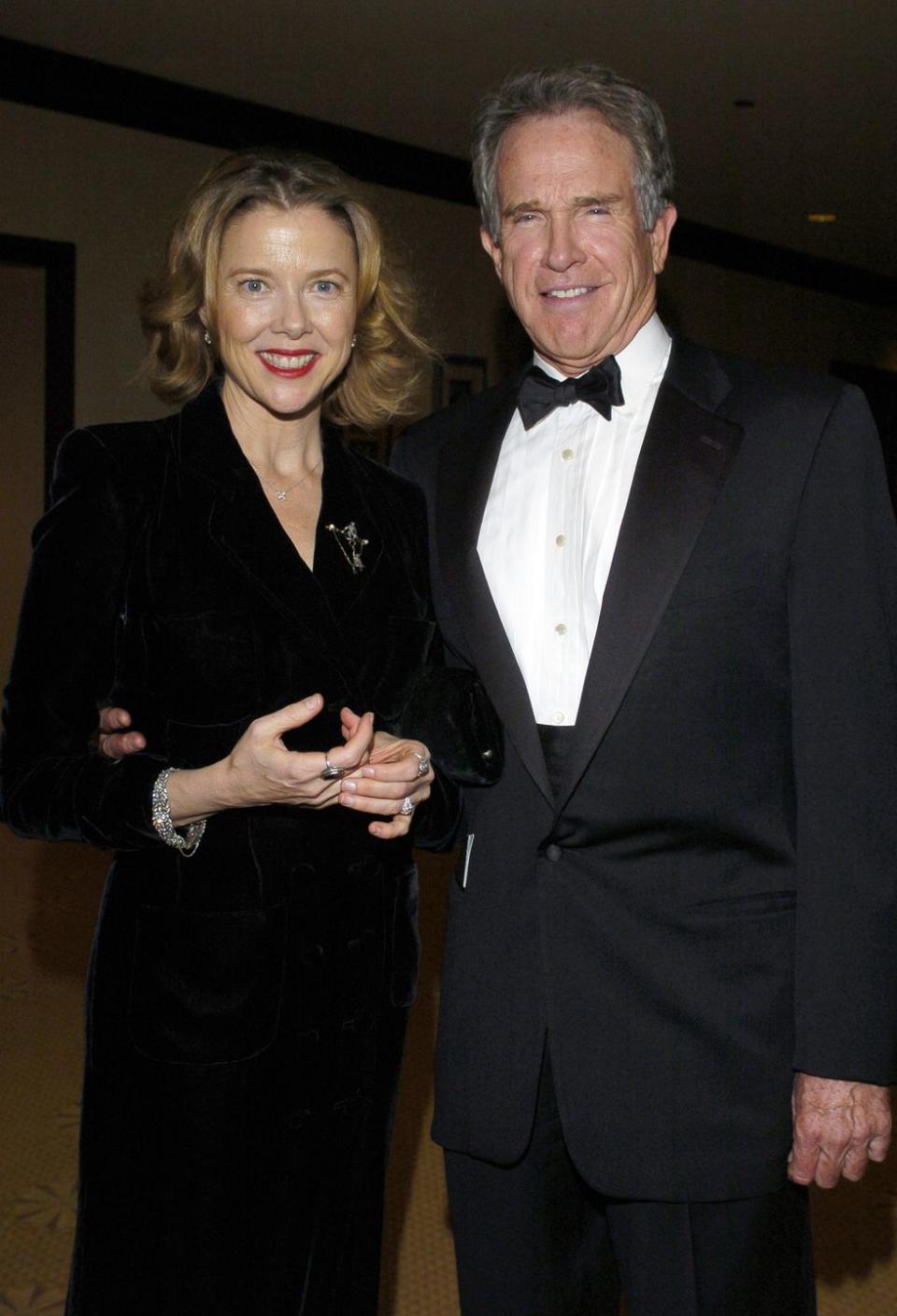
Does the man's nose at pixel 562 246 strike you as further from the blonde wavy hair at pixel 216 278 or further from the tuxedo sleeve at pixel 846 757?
the tuxedo sleeve at pixel 846 757

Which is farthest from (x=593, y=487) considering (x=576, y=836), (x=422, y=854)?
(x=422, y=854)

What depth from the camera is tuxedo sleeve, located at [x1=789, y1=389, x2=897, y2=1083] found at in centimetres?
169

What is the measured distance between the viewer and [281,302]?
1.86 metres

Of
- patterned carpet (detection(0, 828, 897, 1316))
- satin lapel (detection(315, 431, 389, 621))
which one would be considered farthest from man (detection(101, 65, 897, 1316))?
patterned carpet (detection(0, 828, 897, 1316))

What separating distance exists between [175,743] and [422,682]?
36 centimetres

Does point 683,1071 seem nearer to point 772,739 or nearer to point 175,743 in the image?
point 772,739

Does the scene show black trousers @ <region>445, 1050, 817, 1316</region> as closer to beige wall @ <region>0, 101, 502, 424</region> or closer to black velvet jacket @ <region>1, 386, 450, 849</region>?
black velvet jacket @ <region>1, 386, 450, 849</region>

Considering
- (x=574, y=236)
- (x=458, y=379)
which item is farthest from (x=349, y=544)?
(x=458, y=379)

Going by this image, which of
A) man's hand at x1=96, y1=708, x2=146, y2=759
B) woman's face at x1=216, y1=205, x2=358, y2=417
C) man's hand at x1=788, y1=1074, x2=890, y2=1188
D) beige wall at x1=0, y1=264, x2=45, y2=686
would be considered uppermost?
beige wall at x1=0, y1=264, x2=45, y2=686

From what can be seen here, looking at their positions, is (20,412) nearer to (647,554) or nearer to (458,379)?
(458,379)

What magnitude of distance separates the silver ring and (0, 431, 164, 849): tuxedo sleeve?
0.25m

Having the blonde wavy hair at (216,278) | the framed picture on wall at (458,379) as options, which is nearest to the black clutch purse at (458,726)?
the blonde wavy hair at (216,278)

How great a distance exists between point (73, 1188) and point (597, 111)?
8.49 feet

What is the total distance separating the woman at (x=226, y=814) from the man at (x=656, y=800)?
0.17 m
